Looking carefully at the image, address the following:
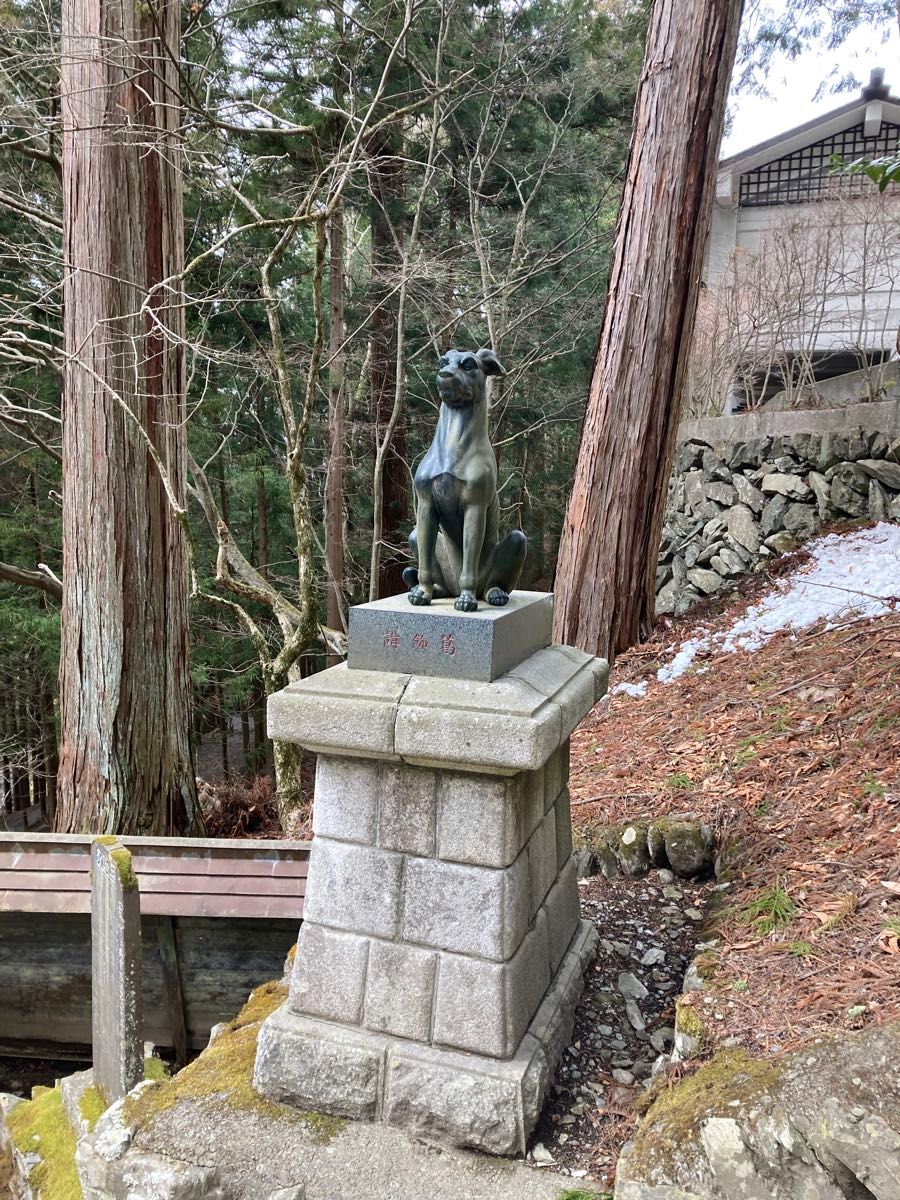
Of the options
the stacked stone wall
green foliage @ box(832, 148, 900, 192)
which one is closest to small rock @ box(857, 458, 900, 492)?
the stacked stone wall

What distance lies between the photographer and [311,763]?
14.1m

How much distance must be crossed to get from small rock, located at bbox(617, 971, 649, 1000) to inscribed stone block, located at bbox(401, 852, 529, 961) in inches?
33.7

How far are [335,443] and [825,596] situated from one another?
19.4 feet

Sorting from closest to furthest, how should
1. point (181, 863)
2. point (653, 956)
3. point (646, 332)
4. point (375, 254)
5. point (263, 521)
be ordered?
point (653, 956) → point (181, 863) → point (646, 332) → point (375, 254) → point (263, 521)

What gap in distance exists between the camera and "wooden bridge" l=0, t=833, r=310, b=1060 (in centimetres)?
386

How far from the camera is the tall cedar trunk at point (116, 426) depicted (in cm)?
525

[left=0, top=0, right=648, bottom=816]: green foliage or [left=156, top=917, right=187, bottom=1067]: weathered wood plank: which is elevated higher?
[left=0, top=0, right=648, bottom=816]: green foliage

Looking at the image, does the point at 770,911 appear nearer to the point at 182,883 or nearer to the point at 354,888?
the point at 354,888

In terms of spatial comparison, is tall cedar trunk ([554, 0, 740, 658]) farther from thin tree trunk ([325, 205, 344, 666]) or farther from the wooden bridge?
thin tree trunk ([325, 205, 344, 666])

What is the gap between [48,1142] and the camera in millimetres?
2803

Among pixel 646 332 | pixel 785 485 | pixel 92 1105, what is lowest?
pixel 92 1105

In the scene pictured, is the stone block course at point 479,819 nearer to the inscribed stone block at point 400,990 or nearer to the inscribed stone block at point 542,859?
the inscribed stone block at point 542,859

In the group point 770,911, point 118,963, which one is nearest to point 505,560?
point 770,911

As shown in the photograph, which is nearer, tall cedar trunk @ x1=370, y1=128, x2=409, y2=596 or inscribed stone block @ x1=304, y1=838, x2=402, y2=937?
inscribed stone block @ x1=304, y1=838, x2=402, y2=937
